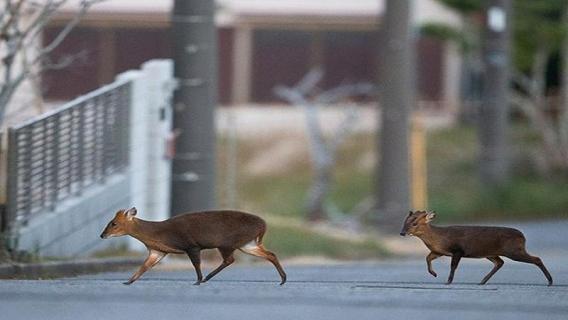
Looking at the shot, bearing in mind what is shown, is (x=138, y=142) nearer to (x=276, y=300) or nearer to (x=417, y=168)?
(x=276, y=300)

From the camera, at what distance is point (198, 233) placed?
39.8 feet

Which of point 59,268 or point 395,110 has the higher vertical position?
point 395,110

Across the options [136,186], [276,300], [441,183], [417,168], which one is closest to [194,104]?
[136,186]

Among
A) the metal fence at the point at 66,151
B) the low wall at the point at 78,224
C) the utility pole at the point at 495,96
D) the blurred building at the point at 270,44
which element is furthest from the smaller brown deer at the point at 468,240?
the blurred building at the point at 270,44

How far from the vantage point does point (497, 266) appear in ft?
42.3

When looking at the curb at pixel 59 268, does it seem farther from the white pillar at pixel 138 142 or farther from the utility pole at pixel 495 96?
the utility pole at pixel 495 96

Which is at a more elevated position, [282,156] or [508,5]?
[508,5]

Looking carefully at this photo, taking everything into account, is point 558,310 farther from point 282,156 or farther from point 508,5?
point 282,156

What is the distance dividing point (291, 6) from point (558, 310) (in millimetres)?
32615

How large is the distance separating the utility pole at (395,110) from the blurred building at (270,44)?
13964 mm

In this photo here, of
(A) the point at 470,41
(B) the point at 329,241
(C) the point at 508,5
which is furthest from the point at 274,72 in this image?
(B) the point at 329,241

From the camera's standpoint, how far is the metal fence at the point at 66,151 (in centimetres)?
1764

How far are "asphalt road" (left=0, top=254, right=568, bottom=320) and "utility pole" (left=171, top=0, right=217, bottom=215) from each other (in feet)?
24.5

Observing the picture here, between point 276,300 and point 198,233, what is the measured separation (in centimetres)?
77
